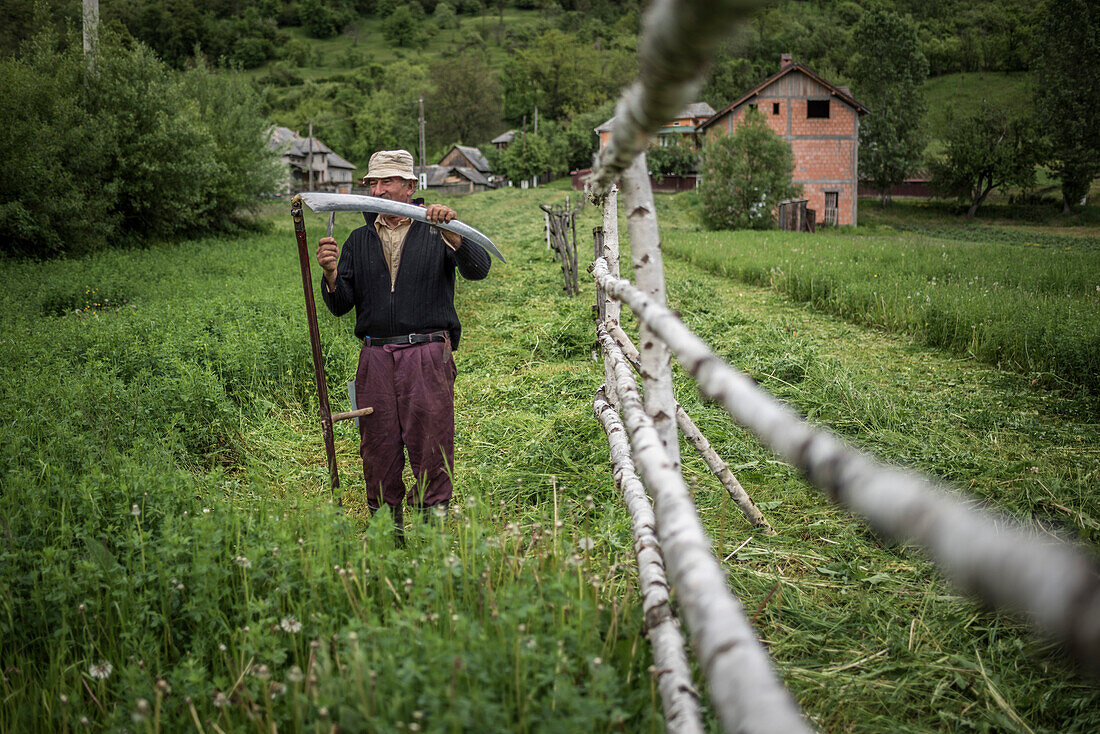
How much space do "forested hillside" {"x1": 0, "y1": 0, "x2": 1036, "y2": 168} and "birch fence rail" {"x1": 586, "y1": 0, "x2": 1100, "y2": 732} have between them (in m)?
59.7

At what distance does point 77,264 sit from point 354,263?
42.5 feet

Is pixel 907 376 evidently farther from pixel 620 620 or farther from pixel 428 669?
pixel 428 669

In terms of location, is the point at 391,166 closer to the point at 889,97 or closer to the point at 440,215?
the point at 440,215

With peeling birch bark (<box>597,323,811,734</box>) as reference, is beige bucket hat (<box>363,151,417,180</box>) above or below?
above

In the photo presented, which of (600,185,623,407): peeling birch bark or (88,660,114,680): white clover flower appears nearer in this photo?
(88,660,114,680): white clover flower

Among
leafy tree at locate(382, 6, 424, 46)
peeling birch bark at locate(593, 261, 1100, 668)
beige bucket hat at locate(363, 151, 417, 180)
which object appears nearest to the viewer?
peeling birch bark at locate(593, 261, 1100, 668)

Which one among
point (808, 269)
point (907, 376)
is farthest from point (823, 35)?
point (907, 376)

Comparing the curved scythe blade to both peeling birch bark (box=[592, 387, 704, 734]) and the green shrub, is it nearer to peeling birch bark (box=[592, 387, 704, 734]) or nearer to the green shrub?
Result: peeling birch bark (box=[592, 387, 704, 734])

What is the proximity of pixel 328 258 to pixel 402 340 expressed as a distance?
563 millimetres

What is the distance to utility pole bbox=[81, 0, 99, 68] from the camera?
15742 mm

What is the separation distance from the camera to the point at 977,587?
3.05 ft

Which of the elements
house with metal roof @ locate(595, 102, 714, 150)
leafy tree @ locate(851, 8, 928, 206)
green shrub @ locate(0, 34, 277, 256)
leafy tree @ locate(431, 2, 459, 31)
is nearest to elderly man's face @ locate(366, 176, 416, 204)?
green shrub @ locate(0, 34, 277, 256)

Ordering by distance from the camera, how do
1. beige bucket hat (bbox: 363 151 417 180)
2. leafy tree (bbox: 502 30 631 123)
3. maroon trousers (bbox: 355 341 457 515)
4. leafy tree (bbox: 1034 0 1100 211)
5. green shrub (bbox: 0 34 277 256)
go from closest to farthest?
maroon trousers (bbox: 355 341 457 515) → beige bucket hat (bbox: 363 151 417 180) → green shrub (bbox: 0 34 277 256) → leafy tree (bbox: 1034 0 1100 211) → leafy tree (bbox: 502 30 631 123)

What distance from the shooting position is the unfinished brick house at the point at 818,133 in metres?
31.4
